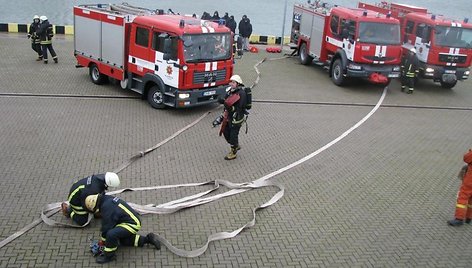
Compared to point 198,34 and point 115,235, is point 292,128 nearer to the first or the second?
point 198,34

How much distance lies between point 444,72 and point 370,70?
285 cm

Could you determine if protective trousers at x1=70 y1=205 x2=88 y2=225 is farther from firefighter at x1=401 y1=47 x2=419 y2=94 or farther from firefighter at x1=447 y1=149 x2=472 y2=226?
firefighter at x1=401 y1=47 x2=419 y2=94

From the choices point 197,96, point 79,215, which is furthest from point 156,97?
point 79,215

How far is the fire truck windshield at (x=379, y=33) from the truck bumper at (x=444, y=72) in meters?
1.73

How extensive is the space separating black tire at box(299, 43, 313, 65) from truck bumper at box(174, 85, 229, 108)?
26.4 feet

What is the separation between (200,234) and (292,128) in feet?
19.4

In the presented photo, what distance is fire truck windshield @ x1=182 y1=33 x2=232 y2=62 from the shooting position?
40.4 ft

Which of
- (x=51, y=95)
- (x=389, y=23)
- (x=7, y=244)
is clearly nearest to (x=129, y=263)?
(x=7, y=244)

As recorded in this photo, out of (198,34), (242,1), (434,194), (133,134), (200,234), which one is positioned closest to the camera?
(200,234)

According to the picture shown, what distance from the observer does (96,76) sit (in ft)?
50.3

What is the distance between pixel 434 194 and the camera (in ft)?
30.2

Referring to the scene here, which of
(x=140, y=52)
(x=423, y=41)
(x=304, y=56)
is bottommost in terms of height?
(x=304, y=56)

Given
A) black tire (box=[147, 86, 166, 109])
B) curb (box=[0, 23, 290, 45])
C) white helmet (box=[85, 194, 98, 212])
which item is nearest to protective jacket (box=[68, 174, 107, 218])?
white helmet (box=[85, 194, 98, 212])

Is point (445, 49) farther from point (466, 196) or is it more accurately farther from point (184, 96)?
point (466, 196)
